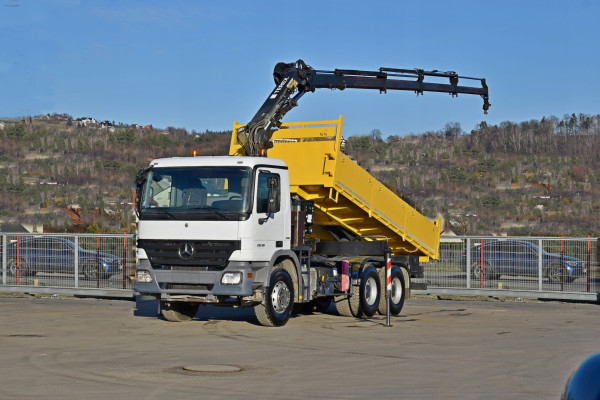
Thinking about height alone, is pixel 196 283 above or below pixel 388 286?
above

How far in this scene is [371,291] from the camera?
1933cm

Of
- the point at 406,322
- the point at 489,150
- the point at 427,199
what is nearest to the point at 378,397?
the point at 406,322

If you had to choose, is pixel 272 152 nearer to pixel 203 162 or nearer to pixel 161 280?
pixel 203 162

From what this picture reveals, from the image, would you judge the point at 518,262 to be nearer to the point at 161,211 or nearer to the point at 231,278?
the point at 231,278

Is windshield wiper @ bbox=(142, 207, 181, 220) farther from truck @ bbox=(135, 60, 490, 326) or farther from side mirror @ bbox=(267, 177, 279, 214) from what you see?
side mirror @ bbox=(267, 177, 279, 214)

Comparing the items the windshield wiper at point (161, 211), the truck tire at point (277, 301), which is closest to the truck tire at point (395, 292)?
the truck tire at point (277, 301)

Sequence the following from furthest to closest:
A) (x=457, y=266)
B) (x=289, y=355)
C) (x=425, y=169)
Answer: (x=425, y=169), (x=457, y=266), (x=289, y=355)

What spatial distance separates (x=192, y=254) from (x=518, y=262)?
1167 centimetres

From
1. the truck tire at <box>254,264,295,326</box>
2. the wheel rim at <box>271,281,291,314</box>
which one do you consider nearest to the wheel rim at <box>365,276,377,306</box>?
the truck tire at <box>254,264,295,326</box>

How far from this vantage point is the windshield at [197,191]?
52.0ft

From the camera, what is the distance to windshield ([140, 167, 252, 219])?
15.8m

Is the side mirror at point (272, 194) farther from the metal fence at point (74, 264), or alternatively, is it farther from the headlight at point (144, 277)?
the metal fence at point (74, 264)

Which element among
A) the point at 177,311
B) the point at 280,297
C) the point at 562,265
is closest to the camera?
the point at 280,297

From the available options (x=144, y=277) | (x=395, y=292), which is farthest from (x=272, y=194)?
(x=395, y=292)
